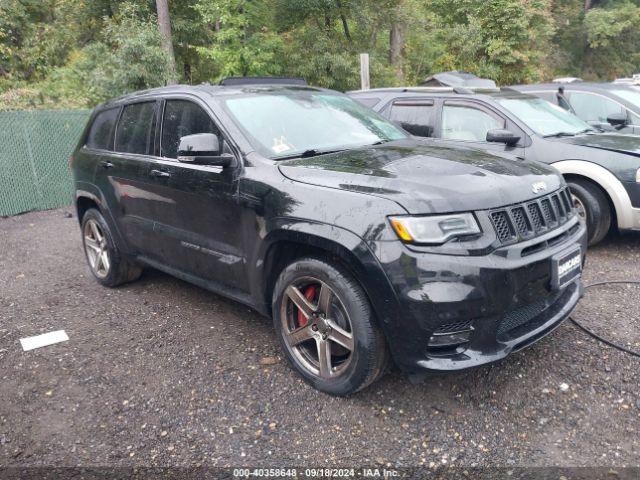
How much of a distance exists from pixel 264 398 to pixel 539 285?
5.62 ft

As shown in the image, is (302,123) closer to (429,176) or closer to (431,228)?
(429,176)

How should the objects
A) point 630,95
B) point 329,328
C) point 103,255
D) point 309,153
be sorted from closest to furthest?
point 329,328
point 309,153
point 103,255
point 630,95

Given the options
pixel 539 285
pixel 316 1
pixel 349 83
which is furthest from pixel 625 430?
pixel 316 1

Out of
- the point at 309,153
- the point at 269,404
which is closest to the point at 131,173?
the point at 309,153

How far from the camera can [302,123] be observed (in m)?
3.80

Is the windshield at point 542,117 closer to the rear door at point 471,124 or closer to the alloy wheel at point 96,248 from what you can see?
the rear door at point 471,124

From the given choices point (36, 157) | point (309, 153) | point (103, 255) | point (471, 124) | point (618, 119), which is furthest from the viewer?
point (36, 157)

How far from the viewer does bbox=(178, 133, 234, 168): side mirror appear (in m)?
3.33

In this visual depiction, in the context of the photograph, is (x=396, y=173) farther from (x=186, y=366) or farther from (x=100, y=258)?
(x=100, y=258)

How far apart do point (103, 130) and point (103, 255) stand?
122 centimetres

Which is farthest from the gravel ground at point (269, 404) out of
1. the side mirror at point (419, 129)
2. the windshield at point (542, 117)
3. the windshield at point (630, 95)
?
the windshield at point (630, 95)

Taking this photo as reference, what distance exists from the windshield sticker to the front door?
0.94ft

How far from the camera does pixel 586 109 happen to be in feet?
28.1

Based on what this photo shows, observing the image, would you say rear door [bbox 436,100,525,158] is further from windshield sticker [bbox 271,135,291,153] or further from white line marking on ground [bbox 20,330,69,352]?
white line marking on ground [bbox 20,330,69,352]
